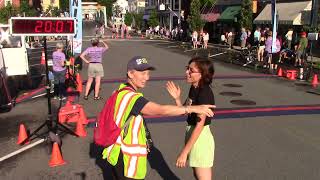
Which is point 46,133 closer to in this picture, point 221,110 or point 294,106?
point 221,110

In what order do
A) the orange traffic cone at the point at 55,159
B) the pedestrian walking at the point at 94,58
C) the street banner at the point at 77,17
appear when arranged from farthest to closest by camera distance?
the street banner at the point at 77,17
the pedestrian walking at the point at 94,58
the orange traffic cone at the point at 55,159

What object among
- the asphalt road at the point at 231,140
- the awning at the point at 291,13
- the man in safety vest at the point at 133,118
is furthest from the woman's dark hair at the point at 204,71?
the awning at the point at 291,13

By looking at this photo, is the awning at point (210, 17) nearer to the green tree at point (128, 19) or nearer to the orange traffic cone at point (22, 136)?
the green tree at point (128, 19)

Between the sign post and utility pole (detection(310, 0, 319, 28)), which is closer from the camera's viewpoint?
the sign post

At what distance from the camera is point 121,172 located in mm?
3838

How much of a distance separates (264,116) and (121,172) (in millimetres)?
7253

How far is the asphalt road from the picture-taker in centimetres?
654

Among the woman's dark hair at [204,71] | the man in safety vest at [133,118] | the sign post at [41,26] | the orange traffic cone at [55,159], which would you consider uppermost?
the sign post at [41,26]

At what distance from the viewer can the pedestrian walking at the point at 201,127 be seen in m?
4.26

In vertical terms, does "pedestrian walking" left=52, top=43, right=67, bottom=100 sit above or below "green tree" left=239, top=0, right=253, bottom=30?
below

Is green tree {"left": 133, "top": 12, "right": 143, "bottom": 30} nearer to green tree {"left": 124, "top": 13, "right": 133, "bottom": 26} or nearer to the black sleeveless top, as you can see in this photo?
green tree {"left": 124, "top": 13, "right": 133, "bottom": 26}

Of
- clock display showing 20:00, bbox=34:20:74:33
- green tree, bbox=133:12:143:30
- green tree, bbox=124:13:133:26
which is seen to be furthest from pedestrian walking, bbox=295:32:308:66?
green tree, bbox=124:13:133:26

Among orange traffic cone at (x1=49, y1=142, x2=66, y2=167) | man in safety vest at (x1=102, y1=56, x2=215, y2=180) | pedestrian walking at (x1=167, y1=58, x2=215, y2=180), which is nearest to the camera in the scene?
man in safety vest at (x1=102, y1=56, x2=215, y2=180)

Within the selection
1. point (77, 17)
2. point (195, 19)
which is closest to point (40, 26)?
point (77, 17)
